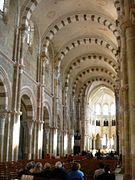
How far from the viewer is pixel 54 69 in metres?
26.9

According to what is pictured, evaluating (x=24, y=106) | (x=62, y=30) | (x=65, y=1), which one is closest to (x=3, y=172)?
(x=24, y=106)

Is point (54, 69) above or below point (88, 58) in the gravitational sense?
below

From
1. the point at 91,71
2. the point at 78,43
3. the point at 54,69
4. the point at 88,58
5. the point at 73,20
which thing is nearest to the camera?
the point at 73,20

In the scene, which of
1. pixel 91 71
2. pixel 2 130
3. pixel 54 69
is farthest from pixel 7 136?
pixel 91 71

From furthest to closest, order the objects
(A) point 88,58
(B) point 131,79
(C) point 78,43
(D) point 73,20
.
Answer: (A) point 88,58, (C) point 78,43, (D) point 73,20, (B) point 131,79

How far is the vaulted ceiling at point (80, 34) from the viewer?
21062mm

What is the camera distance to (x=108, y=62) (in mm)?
31906

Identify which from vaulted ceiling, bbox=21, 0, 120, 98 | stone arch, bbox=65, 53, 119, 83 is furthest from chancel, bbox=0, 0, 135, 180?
stone arch, bbox=65, 53, 119, 83

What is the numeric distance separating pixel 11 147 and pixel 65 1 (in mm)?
11593

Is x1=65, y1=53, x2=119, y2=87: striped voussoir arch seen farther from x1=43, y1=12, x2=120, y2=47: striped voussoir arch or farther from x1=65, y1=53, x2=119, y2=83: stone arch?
x1=43, y1=12, x2=120, y2=47: striped voussoir arch

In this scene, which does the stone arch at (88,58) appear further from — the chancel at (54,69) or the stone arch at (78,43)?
the stone arch at (78,43)

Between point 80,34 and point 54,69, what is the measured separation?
4233mm

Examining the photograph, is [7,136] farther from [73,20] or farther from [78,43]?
[78,43]

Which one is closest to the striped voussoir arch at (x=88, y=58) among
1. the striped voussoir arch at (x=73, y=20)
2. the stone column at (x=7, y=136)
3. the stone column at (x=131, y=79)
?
the striped voussoir arch at (x=73, y=20)
